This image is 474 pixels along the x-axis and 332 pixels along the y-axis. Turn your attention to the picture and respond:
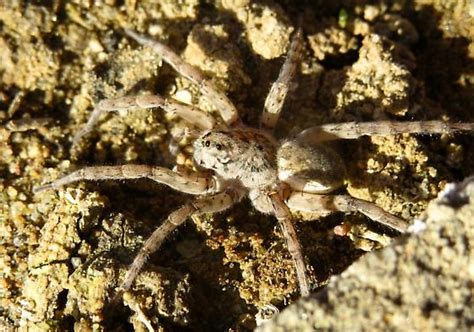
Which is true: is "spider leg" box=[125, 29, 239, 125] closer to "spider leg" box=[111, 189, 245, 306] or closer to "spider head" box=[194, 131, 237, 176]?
"spider head" box=[194, 131, 237, 176]

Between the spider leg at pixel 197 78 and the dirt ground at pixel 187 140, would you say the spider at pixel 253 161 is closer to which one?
the spider leg at pixel 197 78

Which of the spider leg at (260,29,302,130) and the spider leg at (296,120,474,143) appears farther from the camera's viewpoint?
the spider leg at (260,29,302,130)

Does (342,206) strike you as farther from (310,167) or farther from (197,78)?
(197,78)

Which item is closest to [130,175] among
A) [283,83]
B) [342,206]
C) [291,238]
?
[291,238]

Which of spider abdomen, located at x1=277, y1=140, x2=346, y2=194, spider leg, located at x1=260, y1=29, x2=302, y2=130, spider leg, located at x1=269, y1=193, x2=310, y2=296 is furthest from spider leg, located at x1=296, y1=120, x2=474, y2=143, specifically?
spider leg, located at x1=269, y1=193, x2=310, y2=296

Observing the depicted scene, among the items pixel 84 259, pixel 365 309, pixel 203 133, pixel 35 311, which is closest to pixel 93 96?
pixel 203 133

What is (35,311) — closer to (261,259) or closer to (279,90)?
(261,259)
